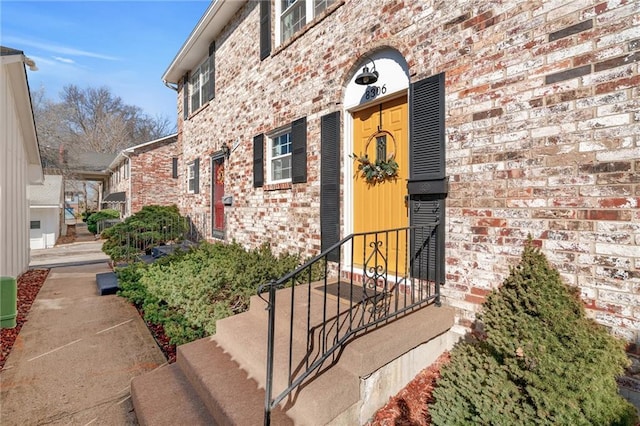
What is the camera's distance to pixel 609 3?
2.31 meters

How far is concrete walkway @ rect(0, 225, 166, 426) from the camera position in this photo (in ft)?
8.57

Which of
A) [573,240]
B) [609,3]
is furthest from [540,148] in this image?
[609,3]

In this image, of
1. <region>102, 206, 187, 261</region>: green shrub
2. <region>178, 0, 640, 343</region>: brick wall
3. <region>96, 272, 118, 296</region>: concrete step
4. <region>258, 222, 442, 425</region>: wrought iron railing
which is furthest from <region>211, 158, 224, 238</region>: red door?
<region>178, 0, 640, 343</region>: brick wall

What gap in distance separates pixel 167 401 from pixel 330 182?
122 inches

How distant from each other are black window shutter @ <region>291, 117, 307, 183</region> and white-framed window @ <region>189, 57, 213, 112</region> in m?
4.58

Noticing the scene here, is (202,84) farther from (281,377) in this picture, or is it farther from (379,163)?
(281,377)

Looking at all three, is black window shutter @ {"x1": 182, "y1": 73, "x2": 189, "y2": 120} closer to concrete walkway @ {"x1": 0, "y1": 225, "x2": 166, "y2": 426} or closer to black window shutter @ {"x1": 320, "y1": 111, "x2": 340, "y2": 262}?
concrete walkway @ {"x1": 0, "y1": 225, "x2": 166, "y2": 426}

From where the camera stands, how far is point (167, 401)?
8.18 feet

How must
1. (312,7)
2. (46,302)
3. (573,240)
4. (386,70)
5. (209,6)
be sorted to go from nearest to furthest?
(573,240)
(386,70)
(312,7)
(46,302)
(209,6)

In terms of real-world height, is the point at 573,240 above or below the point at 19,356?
above

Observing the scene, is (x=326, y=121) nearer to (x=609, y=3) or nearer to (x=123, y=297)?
(x=609, y=3)

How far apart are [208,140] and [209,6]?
3.19 m

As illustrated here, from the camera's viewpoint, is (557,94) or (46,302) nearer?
(557,94)

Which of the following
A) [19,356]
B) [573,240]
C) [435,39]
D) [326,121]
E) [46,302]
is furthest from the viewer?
[46,302]
